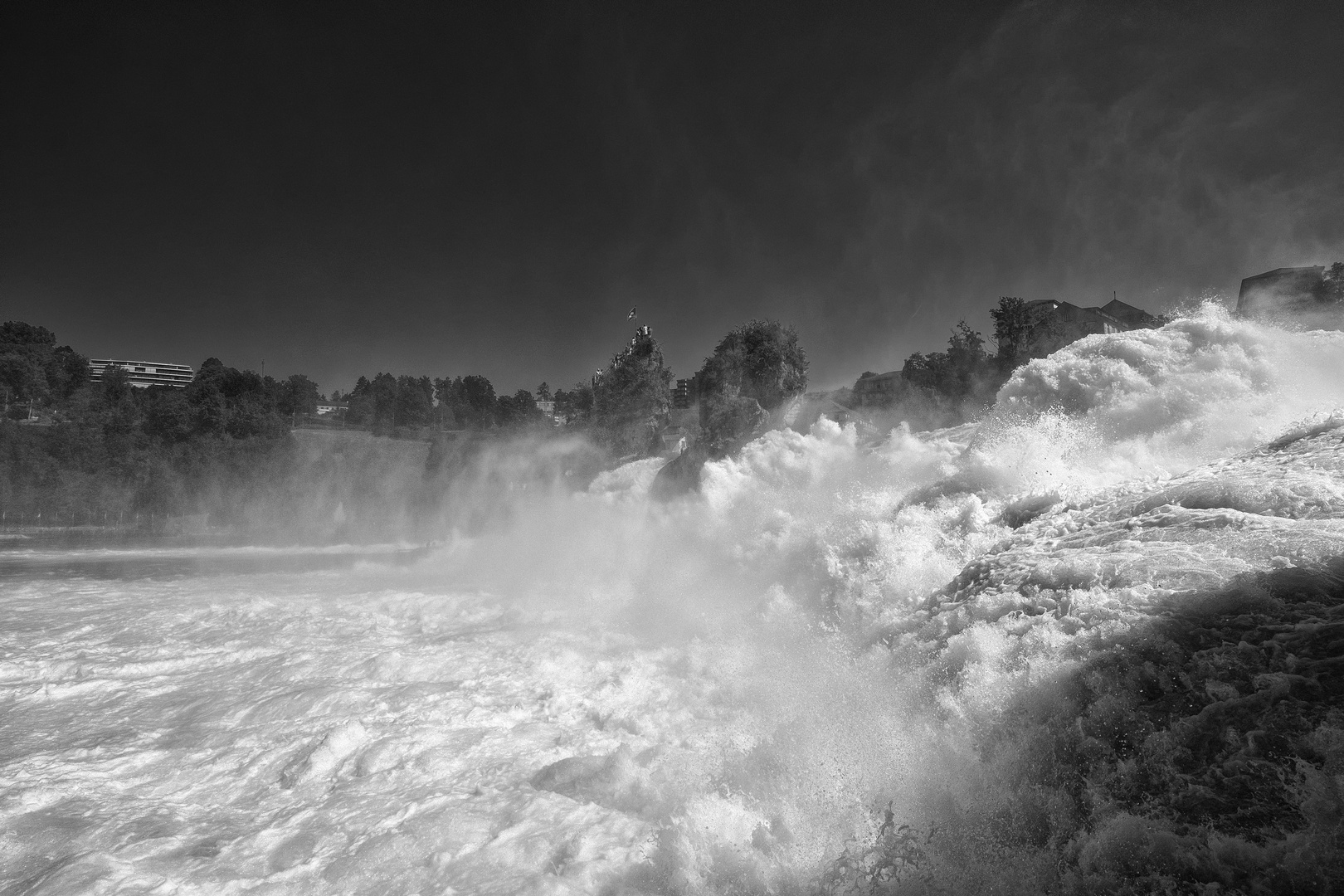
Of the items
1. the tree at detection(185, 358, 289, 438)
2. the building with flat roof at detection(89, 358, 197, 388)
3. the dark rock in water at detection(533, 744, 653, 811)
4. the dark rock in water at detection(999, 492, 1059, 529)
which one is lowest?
the dark rock in water at detection(533, 744, 653, 811)

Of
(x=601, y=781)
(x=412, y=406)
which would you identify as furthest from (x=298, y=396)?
(x=601, y=781)

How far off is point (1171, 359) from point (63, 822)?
39.4 ft

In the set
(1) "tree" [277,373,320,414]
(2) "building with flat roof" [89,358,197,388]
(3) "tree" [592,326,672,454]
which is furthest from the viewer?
(2) "building with flat roof" [89,358,197,388]

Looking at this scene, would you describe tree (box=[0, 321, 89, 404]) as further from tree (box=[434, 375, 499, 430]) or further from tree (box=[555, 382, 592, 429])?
tree (box=[555, 382, 592, 429])

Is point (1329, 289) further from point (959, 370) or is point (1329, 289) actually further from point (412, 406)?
point (412, 406)

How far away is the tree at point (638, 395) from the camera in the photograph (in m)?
31.3

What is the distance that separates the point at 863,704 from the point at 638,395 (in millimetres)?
27358

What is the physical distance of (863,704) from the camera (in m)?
5.14

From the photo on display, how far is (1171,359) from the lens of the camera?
780cm

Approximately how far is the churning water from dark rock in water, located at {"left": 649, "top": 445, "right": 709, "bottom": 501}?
6.25 meters

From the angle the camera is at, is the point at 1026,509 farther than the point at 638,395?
No

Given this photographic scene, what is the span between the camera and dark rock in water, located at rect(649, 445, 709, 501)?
1809 cm

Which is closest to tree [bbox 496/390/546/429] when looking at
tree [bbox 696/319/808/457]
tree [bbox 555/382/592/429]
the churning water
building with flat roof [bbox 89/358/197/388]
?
tree [bbox 555/382/592/429]

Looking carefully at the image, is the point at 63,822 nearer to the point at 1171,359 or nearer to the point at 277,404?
the point at 1171,359
